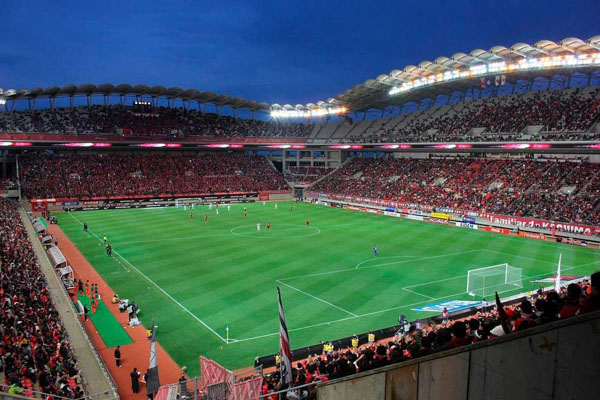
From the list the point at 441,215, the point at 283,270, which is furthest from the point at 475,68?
the point at 283,270

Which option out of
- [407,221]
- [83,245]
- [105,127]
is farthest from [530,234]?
[105,127]

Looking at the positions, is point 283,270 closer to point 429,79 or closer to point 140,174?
point 429,79

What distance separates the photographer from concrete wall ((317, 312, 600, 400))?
184 inches

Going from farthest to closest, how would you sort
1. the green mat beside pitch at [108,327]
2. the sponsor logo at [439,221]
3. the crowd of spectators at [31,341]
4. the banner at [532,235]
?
the sponsor logo at [439,221], the banner at [532,235], the green mat beside pitch at [108,327], the crowd of spectators at [31,341]

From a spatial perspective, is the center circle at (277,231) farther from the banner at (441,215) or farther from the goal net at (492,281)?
the goal net at (492,281)

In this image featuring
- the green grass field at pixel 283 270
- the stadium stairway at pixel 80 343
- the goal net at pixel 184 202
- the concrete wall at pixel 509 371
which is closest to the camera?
the concrete wall at pixel 509 371

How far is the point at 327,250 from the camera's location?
36062 mm

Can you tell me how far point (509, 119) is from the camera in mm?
55969

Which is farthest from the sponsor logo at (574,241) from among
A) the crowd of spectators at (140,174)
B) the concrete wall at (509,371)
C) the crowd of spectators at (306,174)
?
the crowd of spectators at (140,174)

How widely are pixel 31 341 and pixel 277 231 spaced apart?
3122cm

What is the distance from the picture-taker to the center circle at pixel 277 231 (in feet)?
138

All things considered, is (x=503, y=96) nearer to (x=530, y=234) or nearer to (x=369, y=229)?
(x=530, y=234)

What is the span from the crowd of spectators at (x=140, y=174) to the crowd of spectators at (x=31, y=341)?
152ft

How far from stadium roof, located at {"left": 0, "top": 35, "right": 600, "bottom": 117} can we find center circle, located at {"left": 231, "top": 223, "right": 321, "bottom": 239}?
26591 millimetres
